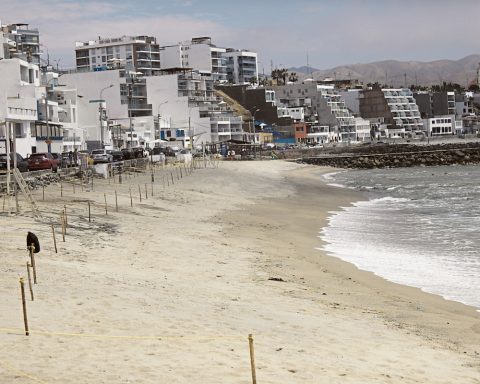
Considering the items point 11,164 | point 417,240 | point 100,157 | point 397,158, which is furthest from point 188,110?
point 417,240

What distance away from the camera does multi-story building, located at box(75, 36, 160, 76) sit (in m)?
186

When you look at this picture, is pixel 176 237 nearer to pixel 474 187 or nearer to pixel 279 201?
pixel 279 201

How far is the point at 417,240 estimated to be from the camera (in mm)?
30703

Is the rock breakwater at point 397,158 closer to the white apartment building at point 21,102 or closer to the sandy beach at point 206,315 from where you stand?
the white apartment building at point 21,102

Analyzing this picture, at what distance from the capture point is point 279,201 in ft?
164

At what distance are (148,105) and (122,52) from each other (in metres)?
46.8

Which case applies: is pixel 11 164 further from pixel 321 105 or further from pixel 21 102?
pixel 321 105

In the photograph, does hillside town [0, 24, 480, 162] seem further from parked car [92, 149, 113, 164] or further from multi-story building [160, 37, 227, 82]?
parked car [92, 149, 113, 164]

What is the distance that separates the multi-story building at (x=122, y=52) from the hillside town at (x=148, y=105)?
0.75 feet

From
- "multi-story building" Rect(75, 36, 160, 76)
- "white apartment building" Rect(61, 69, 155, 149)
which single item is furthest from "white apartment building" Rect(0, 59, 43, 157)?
"multi-story building" Rect(75, 36, 160, 76)

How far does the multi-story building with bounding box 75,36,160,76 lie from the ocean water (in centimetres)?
13824

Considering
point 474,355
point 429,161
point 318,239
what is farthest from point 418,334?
point 429,161

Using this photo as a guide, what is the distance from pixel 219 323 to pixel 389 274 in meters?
10.5

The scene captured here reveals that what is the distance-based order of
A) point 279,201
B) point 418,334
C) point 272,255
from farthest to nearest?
point 279,201 → point 272,255 → point 418,334
